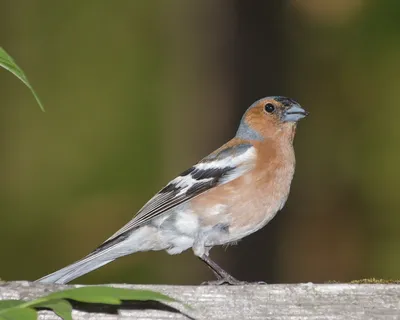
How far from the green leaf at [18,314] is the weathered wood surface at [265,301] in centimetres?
104

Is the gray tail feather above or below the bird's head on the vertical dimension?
below

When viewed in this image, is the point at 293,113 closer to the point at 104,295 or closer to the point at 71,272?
the point at 71,272

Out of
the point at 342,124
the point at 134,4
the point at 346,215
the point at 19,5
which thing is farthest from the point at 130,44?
the point at 346,215

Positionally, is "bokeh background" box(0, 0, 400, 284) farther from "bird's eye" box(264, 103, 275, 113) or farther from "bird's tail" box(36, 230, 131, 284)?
"bird's tail" box(36, 230, 131, 284)

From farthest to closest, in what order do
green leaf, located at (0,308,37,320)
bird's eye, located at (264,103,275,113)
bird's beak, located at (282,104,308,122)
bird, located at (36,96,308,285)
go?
1. bird's eye, located at (264,103,275,113)
2. bird's beak, located at (282,104,308,122)
3. bird, located at (36,96,308,285)
4. green leaf, located at (0,308,37,320)

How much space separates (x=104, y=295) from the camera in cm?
154

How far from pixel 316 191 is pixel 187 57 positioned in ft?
6.27

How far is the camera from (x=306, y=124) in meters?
7.47

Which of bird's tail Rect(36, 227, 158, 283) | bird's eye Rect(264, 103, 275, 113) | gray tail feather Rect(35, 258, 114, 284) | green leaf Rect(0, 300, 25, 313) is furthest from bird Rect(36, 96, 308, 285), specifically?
green leaf Rect(0, 300, 25, 313)

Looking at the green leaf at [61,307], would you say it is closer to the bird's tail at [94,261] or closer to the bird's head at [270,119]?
the bird's tail at [94,261]

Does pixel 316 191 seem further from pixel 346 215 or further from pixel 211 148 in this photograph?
pixel 211 148

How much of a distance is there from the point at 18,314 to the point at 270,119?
3.84 m

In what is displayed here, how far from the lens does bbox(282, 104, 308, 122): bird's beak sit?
5.06 meters

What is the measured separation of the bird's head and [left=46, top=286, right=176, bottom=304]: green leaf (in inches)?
144
